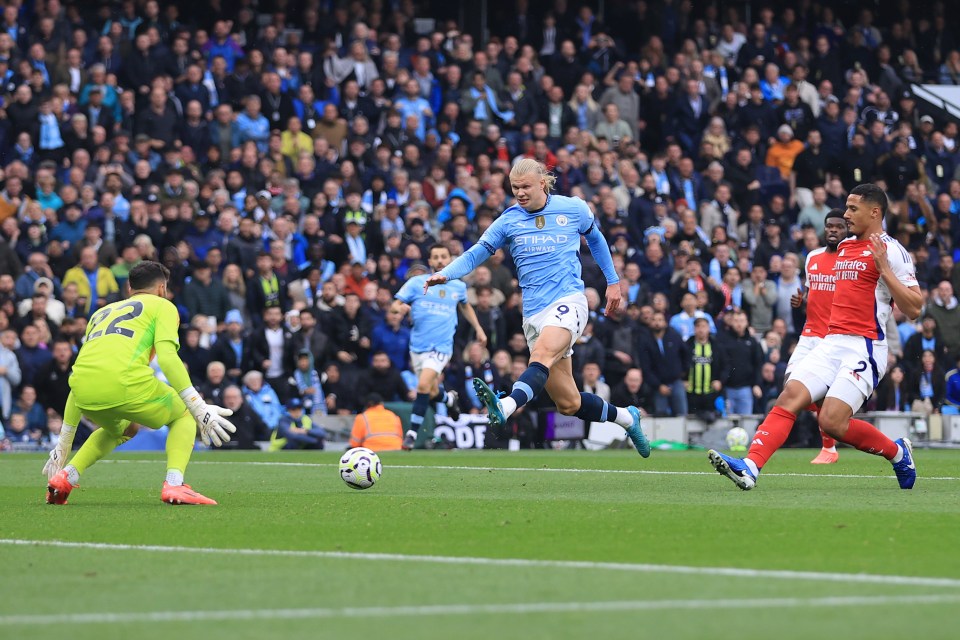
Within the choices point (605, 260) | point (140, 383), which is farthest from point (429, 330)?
point (140, 383)

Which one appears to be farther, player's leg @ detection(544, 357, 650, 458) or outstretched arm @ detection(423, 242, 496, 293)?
player's leg @ detection(544, 357, 650, 458)

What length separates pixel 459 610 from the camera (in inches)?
234

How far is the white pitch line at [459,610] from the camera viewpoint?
5.81m

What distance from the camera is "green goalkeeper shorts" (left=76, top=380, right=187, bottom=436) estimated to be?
11.2 m

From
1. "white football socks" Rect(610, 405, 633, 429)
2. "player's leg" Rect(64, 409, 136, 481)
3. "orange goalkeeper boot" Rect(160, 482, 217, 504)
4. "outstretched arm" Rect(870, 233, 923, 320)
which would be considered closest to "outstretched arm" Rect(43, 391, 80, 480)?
"player's leg" Rect(64, 409, 136, 481)

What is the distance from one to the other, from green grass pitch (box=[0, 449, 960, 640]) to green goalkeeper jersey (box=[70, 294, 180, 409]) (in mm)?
784

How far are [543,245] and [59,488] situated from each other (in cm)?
431

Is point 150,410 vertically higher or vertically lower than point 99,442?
higher

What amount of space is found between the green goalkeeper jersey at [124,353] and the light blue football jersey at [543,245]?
121 inches

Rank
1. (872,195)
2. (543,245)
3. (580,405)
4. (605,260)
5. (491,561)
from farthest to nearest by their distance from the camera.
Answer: (605,260) < (580,405) < (543,245) < (872,195) < (491,561)

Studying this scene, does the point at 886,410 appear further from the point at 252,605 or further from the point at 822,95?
the point at 252,605

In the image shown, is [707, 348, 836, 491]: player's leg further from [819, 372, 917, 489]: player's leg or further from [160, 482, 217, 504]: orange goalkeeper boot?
[160, 482, 217, 504]: orange goalkeeper boot

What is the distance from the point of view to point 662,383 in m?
24.6

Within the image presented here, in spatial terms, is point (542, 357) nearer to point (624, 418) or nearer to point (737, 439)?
point (624, 418)
